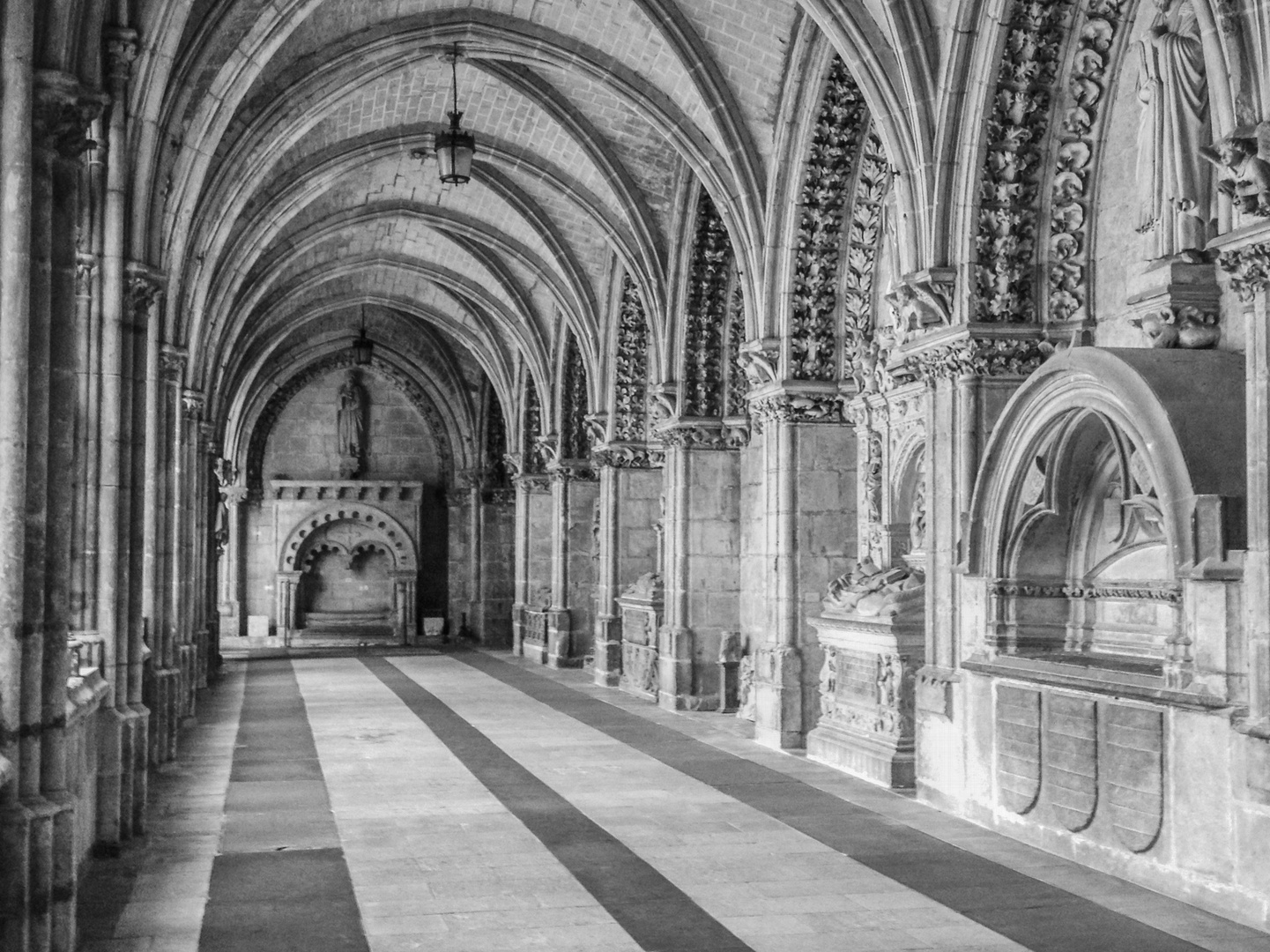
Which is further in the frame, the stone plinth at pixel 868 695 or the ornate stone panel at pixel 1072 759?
the stone plinth at pixel 868 695

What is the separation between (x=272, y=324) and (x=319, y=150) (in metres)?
9.06

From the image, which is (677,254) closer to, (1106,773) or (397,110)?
(397,110)

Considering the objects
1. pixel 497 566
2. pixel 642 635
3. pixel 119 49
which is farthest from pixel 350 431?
pixel 119 49

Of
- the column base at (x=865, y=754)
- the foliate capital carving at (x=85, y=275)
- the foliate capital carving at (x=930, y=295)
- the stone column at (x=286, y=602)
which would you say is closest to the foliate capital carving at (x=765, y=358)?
the foliate capital carving at (x=930, y=295)

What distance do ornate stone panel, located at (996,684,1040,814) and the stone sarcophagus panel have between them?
7589 mm

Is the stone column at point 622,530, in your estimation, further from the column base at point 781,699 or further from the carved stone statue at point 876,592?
the carved stone statue at point 876,592

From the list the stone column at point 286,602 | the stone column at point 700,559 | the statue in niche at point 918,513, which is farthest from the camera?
the stone column at point 286,602

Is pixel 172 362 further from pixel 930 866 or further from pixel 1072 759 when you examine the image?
pixel 1072 759

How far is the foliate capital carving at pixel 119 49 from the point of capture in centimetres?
741

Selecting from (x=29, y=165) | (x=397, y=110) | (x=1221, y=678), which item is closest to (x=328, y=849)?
(x=29, y=165)

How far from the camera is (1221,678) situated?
20.9 feet

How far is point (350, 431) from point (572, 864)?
905 inches

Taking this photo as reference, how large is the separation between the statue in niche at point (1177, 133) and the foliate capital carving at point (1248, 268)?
1.33 m

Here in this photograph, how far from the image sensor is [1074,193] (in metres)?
9.05
